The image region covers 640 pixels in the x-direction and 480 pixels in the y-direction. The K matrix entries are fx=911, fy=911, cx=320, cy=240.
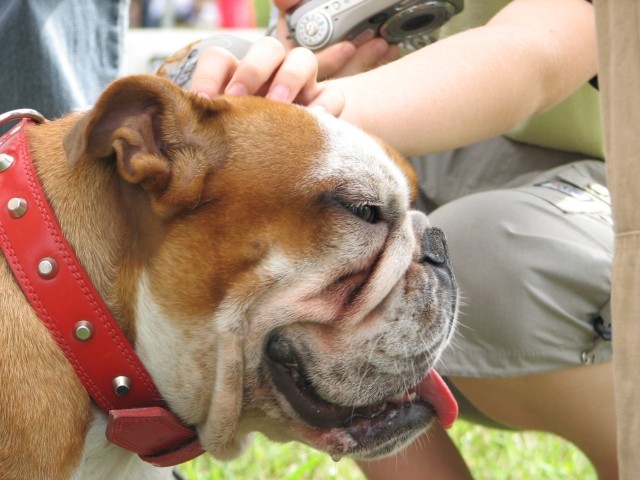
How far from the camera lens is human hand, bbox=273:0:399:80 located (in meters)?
2.37

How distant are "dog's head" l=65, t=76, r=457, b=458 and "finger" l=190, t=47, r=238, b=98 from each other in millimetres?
157

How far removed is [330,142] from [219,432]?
23.8 inches

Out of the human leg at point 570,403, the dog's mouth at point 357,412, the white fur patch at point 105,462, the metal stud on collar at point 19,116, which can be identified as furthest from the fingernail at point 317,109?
the human leg at point 570,403

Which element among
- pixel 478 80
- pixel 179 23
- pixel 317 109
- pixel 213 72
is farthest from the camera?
pixel 179 23

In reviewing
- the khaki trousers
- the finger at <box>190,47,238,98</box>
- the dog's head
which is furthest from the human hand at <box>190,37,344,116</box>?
the khaki trousers

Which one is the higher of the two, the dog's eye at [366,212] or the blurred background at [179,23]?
the dog's eye at [366,212]

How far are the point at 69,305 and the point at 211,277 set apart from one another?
0.25m

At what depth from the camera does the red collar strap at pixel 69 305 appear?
1.60 m

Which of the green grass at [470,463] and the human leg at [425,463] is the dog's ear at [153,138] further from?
the green grass at [470,463]

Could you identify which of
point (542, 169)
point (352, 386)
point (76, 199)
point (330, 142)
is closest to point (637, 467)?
point (352, 386)

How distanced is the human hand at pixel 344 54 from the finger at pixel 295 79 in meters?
0.37

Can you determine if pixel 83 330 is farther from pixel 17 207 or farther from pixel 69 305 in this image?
pixel 17 207

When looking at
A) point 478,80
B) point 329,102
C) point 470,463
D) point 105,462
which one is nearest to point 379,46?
point 478,80

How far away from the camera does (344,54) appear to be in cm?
240
